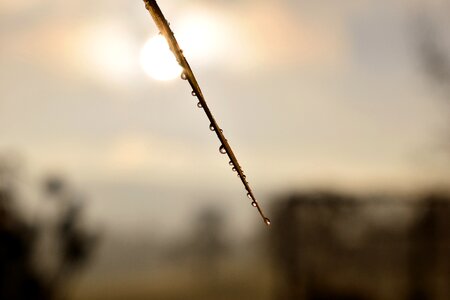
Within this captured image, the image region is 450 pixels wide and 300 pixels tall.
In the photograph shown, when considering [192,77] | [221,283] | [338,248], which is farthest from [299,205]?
[192,77]

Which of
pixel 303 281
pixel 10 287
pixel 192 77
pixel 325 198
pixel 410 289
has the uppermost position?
pixel 192 77

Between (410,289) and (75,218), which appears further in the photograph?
(410,289)

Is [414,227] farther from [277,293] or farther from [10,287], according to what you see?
[10,287]

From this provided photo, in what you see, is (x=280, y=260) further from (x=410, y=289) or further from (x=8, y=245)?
(x=8, y=245)

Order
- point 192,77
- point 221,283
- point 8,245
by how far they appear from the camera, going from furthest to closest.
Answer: point 221,283 < point 8,245 < point 192,77

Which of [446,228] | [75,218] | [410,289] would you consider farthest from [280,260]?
[75,218]

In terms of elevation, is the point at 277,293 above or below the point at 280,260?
below

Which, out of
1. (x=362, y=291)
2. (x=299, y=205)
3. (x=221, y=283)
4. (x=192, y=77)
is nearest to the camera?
(x=192, y=77)
